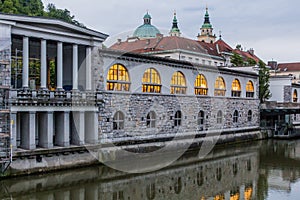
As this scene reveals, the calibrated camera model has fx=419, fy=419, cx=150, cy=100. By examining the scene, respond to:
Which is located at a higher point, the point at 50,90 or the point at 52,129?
the point at 50,90

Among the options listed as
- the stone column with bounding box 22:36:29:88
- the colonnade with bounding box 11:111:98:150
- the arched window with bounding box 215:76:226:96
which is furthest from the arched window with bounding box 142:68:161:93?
the stone column with bounding box 22:36:29:88

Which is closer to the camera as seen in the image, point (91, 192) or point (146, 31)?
point (91, 192)

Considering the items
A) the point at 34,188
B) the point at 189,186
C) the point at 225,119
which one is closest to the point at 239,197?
the point at 189,186

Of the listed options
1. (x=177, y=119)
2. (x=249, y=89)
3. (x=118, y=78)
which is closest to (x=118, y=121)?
(x=118, y=78)

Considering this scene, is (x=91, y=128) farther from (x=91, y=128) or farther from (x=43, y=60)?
(x=43, y=60)

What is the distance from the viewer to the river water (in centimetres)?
1919

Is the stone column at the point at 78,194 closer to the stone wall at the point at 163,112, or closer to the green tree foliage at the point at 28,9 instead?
the stone wall at the point at 163,112

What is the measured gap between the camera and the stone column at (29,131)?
22.4 metres

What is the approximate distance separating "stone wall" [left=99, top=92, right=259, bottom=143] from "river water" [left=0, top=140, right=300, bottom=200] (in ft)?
11.0

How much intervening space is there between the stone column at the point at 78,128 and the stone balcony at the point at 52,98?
35.3 inches

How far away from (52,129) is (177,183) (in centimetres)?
765

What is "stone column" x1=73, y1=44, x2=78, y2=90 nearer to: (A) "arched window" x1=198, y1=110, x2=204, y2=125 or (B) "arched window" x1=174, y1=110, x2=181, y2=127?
(B) "arched window" x1=174, y1=110, x2=181, y2=127

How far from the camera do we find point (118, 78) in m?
28.4

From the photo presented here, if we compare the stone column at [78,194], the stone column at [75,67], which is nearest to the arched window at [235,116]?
the stone column at [75,67]
